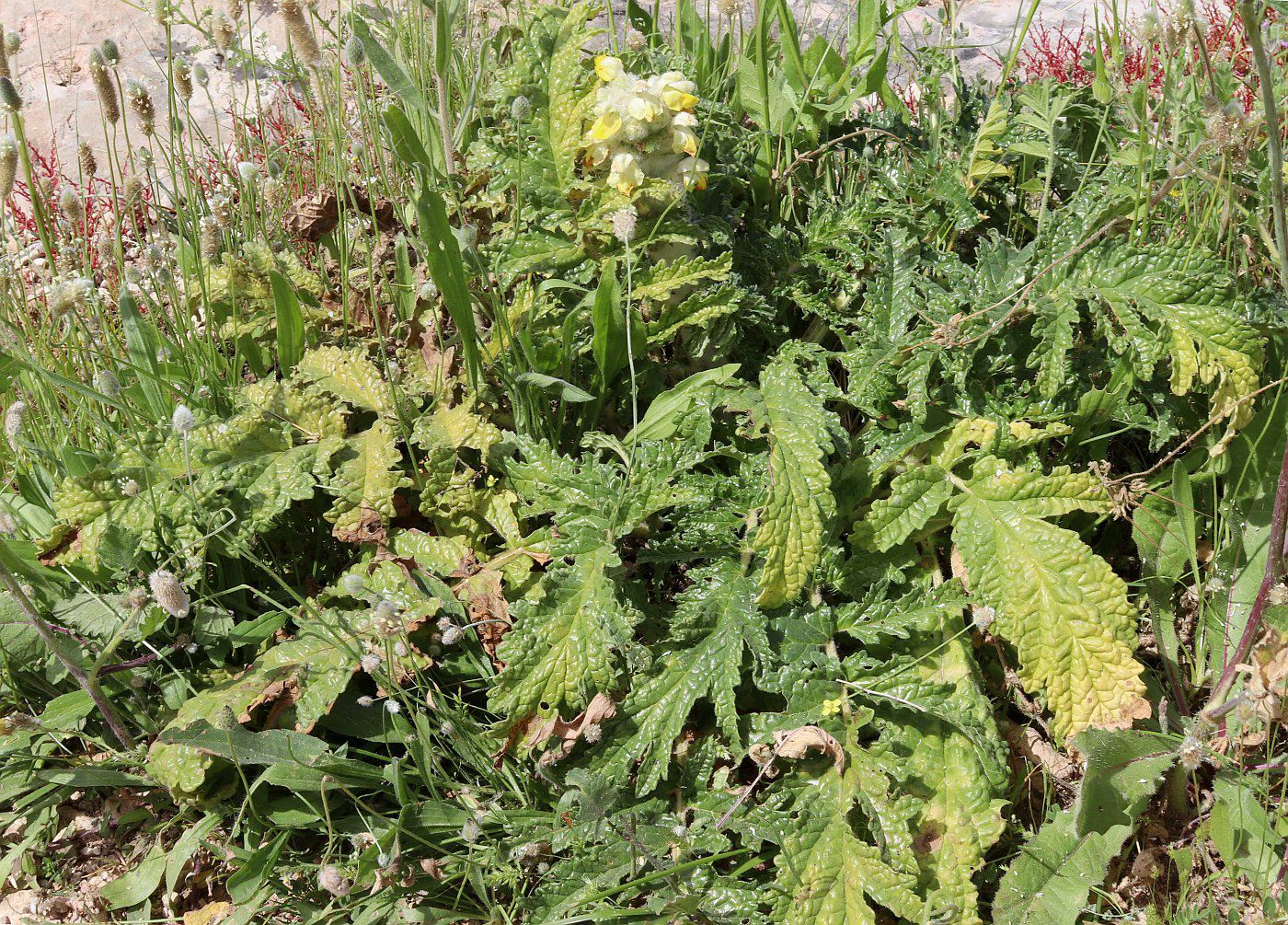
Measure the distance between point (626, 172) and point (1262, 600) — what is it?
132 centimetres

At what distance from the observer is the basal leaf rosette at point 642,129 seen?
193 centimetres

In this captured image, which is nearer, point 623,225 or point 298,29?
point 623,225

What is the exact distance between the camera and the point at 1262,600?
158cm

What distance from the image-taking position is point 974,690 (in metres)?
1.74

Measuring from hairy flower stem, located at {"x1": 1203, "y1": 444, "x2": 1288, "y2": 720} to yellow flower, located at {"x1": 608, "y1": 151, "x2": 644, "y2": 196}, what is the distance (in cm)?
119

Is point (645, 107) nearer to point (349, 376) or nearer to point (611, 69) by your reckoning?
point (611, 69)

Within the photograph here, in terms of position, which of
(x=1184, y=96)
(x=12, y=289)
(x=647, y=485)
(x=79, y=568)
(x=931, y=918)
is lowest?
(x=931, y=918)

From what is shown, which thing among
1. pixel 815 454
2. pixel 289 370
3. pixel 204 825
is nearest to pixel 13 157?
pixel 289 370

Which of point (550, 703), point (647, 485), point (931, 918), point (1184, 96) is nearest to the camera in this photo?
point (931, 918)

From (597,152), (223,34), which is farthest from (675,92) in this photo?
(223,34)

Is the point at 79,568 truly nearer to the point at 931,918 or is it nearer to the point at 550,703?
the point at 550,703

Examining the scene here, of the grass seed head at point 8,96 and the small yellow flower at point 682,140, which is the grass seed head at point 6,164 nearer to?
the grass seed head at point 8,96

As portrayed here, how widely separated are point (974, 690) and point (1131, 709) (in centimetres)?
24

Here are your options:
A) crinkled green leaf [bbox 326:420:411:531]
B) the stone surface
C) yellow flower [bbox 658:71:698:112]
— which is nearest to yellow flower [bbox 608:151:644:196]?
yellow flower [bbox 658:71:698:112]
